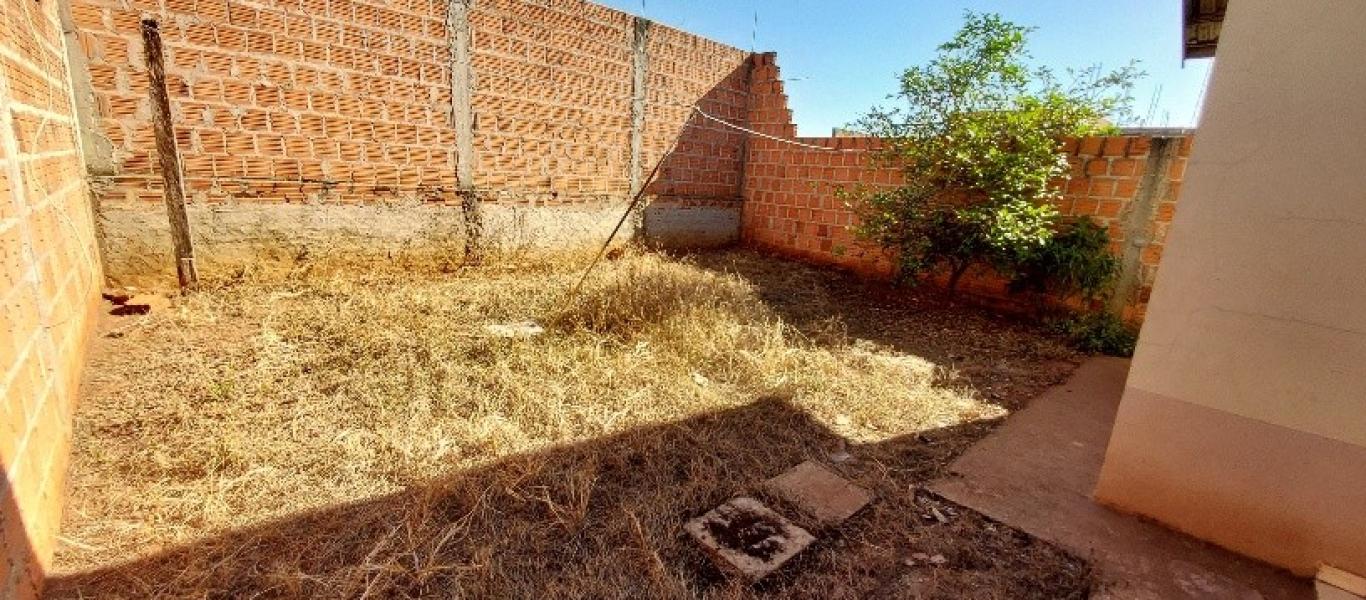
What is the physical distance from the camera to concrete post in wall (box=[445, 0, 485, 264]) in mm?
5062

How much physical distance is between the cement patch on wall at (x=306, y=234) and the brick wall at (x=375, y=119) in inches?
0.5

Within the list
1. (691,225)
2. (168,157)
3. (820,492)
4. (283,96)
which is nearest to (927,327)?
(820,492)

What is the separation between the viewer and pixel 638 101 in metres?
6.62

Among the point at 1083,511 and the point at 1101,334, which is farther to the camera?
the point at 1101,334

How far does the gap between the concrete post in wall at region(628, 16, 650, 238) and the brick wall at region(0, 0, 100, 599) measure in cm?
458

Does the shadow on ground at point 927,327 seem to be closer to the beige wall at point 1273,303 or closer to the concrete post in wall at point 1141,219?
the concrete post in wall at point 1141,219

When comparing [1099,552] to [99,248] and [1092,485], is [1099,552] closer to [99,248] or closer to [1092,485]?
[1092,485]

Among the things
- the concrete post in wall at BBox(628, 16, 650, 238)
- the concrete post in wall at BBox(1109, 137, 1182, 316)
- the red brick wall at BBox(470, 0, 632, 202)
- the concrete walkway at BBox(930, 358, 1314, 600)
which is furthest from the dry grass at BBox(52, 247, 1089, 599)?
the concrete post in wall at BBox(628, 16, 650, 238)

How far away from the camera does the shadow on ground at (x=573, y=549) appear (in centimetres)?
163

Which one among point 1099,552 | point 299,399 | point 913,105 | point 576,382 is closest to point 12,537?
point 299,399

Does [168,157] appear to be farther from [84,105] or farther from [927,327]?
[927,327]

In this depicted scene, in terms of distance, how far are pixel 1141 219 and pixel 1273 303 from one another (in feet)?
10.8

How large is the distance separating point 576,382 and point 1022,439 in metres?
2.35

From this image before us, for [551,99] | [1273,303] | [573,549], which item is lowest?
[573,549]
